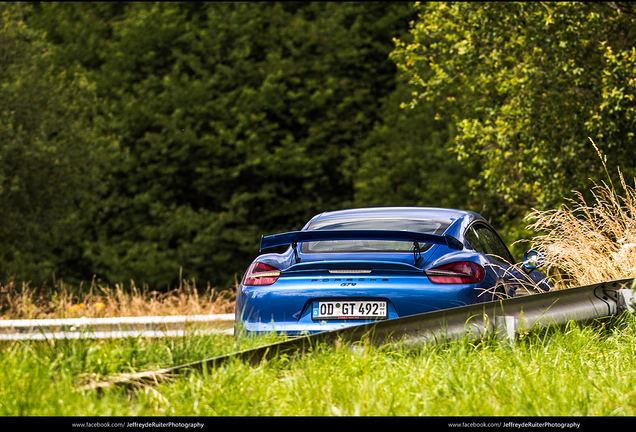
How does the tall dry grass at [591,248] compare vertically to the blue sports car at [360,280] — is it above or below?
below

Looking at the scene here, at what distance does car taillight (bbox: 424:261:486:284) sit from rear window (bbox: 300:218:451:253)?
282 millimetres

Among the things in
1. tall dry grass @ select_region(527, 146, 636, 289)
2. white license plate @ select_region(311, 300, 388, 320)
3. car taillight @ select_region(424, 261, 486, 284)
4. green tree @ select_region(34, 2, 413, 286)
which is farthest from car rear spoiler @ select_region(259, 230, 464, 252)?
green tree @ select_region(34, 2, 413, 286)

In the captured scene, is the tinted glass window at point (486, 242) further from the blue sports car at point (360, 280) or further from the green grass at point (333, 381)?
the green grass at point (333, 381)

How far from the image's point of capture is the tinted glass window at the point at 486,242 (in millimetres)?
5996

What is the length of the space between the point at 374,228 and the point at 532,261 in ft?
4.96

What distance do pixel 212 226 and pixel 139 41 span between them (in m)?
9.53

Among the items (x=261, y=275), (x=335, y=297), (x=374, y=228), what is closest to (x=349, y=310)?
(x=335, y=297)

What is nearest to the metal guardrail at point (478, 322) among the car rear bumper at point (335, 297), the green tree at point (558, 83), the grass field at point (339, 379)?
the grass field at point (339, 379)

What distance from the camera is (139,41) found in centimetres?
3212

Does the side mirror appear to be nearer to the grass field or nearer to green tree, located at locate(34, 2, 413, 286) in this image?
the grass field

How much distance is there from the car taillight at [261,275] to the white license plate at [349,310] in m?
0.45

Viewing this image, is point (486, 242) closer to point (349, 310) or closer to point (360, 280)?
point (360, 280)

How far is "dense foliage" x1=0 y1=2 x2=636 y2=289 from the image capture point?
24.3 meters

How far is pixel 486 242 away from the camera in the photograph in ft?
21.0
